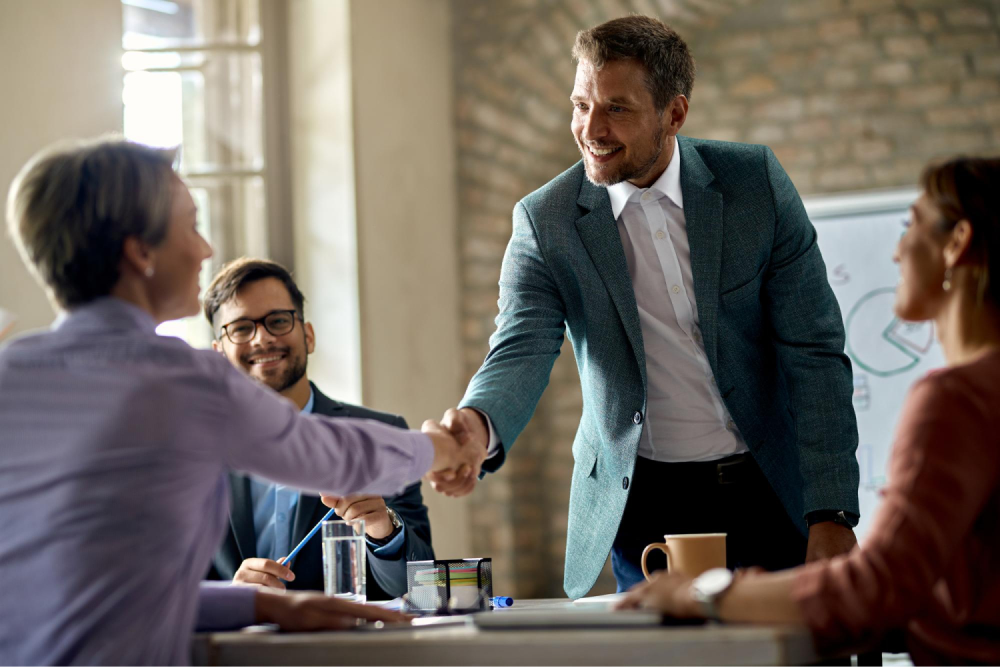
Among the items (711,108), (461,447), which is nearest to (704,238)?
(461,447)

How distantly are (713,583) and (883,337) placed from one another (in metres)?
3.28

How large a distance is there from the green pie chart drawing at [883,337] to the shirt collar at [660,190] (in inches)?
90.5

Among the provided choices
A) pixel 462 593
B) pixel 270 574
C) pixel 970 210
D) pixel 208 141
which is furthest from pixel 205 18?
pixel 970 210

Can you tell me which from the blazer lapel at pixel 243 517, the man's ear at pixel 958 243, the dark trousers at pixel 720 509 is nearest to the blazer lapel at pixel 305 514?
the blazer lapel at pixel 243 517

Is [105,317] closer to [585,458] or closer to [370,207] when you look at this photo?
[585,458]

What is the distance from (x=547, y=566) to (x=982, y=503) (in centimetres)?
372

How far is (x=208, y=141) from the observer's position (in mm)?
4000

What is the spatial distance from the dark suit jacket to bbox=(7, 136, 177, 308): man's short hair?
1.02 meters

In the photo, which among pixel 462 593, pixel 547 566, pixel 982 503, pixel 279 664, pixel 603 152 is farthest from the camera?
pixel 547 566

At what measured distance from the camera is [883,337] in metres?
4.22

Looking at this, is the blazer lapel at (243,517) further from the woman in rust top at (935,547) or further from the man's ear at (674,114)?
the woman in rust top at (935,547)

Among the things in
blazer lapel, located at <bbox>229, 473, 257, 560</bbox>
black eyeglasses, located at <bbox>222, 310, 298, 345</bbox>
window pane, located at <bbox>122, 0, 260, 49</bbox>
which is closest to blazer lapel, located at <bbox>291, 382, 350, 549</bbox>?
blazer lapel, located at <bbox>229, 473, 257, 560</bbox>

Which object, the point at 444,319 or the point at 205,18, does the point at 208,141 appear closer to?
the point at 205,18

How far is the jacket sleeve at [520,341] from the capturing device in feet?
6.51
